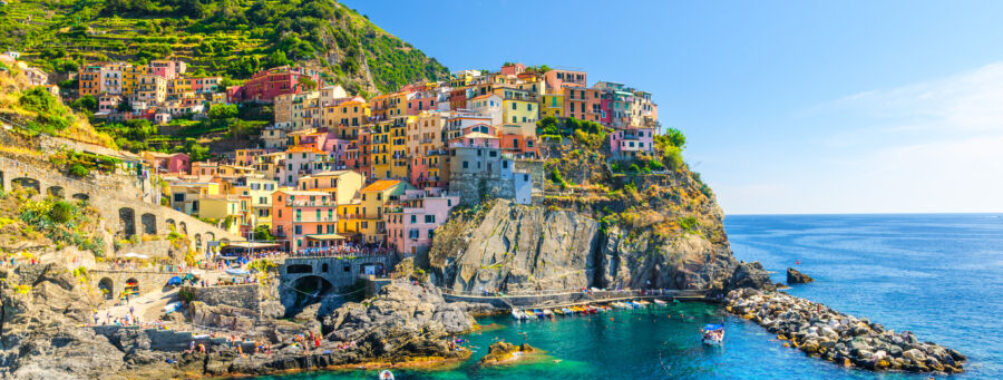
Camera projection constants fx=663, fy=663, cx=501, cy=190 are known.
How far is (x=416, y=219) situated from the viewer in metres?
64.3

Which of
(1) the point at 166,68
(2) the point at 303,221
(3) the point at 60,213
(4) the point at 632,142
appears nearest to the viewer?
(3) the point at 60,213

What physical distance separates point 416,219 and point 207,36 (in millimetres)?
82981

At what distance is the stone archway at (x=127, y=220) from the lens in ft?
179

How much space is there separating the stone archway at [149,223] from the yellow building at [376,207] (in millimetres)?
19193

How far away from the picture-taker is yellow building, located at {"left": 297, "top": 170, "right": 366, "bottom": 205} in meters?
69.9

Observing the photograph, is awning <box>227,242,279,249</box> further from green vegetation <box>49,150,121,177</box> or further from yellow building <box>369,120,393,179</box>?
yellow building <box>369,120,393,179</box>

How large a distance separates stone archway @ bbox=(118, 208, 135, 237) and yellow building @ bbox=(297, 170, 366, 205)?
59.6ft

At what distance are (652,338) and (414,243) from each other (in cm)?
2425

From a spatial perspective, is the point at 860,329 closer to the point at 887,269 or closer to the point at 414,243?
the point at 414,243

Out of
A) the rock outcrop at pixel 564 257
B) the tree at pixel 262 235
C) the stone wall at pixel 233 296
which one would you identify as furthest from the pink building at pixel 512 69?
the stone wall at pixel 233 296

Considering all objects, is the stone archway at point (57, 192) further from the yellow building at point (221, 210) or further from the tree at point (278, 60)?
the tree at point (278, 60)

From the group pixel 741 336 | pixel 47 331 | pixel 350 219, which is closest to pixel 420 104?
pixel 350 219

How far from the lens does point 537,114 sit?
262 ft

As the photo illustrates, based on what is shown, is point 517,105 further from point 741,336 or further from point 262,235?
point 741,336
